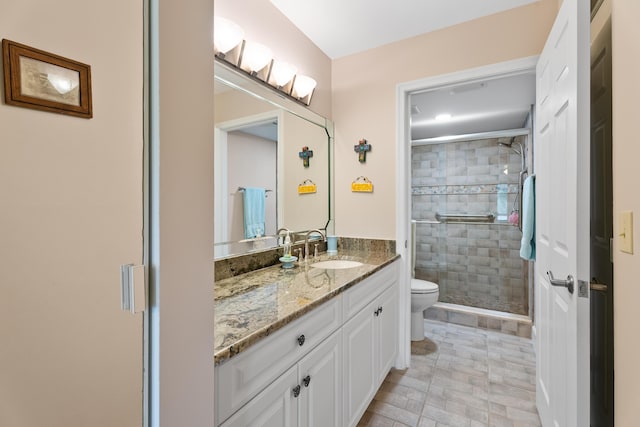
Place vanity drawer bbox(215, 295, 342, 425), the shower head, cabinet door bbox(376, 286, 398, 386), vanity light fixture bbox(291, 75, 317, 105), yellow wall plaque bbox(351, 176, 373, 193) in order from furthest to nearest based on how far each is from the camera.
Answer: the shower head → yellow wall plaque bbox(351, 176, 373, 193) → vanity light fixture bbox(291, 75, 317, 105) → cabinet door bbox(376, 286, 398, 386) → vanity drawer bbox(215, 295, 342, 425)

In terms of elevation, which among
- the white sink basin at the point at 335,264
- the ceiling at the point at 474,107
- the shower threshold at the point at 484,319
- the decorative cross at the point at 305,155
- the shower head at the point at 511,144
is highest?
the ceiling at the point at 474,107

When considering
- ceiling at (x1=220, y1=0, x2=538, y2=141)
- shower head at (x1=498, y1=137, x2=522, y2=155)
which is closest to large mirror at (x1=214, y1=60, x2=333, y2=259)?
ceiling at (x1=220, y1=0, x2=538, y2=141)

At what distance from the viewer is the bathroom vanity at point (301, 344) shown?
0.84 metres

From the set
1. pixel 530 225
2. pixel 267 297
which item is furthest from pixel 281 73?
pixel 530 225

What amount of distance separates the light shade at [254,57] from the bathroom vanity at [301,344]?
112cm

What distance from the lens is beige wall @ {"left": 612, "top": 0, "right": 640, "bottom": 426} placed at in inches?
32.4

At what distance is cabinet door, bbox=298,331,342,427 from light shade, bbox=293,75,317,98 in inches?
59.5

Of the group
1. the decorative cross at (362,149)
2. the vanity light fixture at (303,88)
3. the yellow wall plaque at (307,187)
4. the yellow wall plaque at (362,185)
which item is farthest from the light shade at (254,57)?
the yellow wall plaque at (362,185)

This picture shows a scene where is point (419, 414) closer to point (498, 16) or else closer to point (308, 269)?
point (308, 269)

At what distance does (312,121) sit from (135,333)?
1883 mm

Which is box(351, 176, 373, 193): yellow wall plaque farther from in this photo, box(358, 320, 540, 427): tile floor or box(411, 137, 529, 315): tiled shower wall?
box(411, 137, 529, 315): tiled shower wall

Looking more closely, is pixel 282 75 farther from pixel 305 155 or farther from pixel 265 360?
pixel 265 360

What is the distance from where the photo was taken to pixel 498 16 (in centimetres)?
187

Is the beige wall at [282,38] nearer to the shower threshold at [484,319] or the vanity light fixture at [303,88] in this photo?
the vanity light fixture at [303,88]
